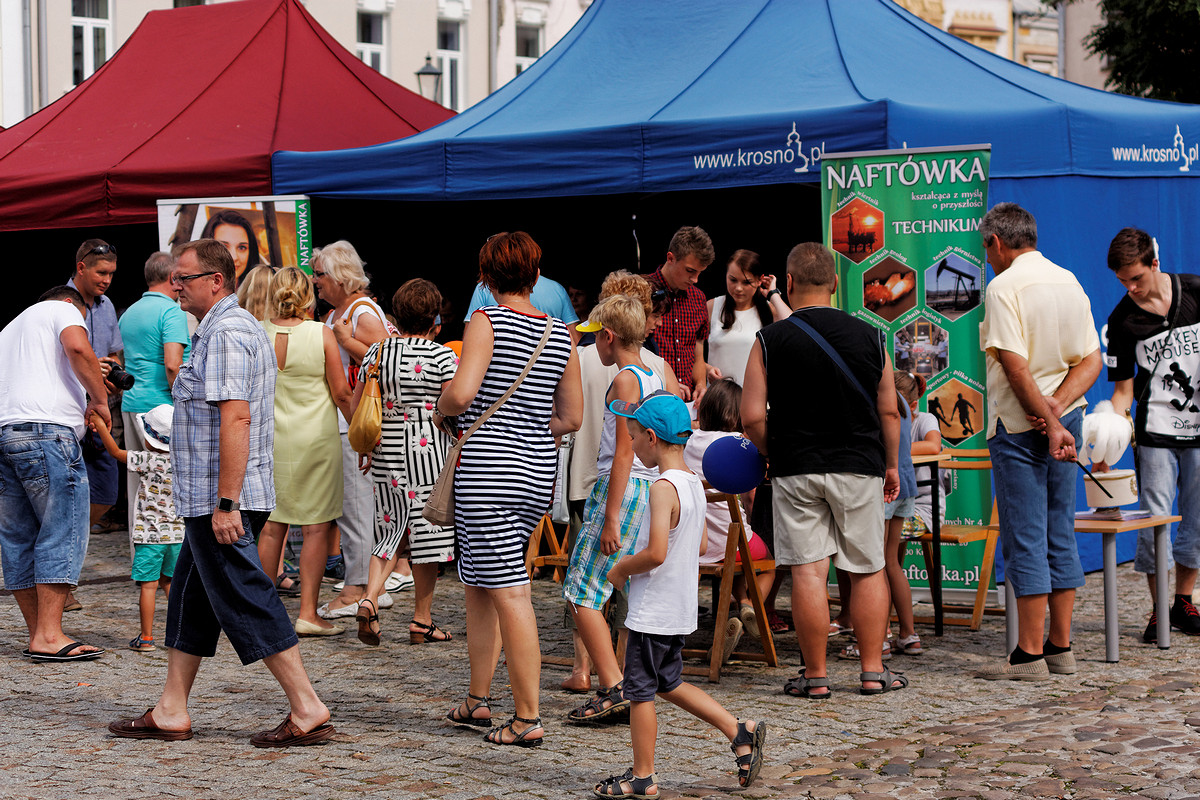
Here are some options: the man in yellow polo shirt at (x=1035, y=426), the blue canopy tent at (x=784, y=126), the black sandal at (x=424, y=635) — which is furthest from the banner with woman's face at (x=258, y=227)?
the man in yellow polo shirt at (x=1035, y=426)

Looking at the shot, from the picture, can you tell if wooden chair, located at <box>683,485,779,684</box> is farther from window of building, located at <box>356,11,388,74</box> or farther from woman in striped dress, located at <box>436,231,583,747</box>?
window of building, located at <box>356,11,388,74</box>

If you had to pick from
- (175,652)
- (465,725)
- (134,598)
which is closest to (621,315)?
(465,725)

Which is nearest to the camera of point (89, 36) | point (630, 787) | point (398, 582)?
point (630, 787)

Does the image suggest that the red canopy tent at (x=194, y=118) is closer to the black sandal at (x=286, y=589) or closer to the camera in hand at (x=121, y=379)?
the camera in hand at (x=121, y=379)

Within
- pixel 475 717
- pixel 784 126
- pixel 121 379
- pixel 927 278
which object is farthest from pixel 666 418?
pixel 121 379

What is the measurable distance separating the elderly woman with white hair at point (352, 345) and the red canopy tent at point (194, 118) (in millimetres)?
2587

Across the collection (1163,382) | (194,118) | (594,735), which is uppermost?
(194,118)

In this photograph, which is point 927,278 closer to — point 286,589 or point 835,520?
point 835,520

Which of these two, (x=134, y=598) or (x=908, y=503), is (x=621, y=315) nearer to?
(x=908, y=503)

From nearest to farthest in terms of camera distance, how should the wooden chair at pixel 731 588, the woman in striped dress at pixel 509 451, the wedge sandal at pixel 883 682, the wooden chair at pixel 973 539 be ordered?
the woman in striped dress at pixel 509 451 → the wedge sandal at pixel 883 682 → the wooden chair at pixel 731 588 → the wooden chair at pixel 973 539

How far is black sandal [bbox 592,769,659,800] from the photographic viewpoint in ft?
14.4

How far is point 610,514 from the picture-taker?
16.9ft

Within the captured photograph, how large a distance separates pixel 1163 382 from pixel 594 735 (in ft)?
11.6

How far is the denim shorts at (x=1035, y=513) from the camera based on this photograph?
611cm
